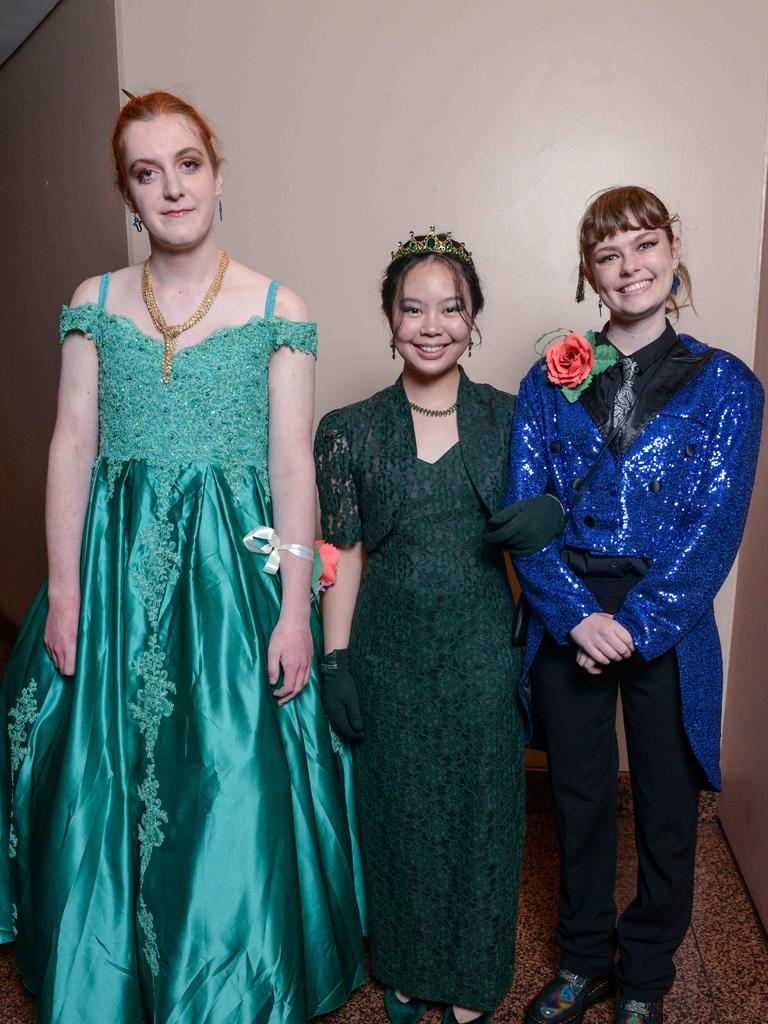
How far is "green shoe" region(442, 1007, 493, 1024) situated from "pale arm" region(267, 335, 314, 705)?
2.39 feet

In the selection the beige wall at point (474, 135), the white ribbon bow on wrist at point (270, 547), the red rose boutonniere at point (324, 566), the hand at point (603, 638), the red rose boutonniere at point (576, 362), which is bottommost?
the hand at point (603, 638)

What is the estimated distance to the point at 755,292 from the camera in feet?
7.89

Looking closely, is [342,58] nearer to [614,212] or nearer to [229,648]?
[614,212]

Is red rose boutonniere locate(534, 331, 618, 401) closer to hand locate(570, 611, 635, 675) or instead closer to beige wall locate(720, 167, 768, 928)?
hand locate(570, 611, 635, 675)

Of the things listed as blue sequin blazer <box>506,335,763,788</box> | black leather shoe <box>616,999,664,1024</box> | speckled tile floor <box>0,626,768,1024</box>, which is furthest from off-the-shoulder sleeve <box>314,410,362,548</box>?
black leather shoe <box>616,999,664,1024</box>

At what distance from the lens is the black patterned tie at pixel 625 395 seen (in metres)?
1.68

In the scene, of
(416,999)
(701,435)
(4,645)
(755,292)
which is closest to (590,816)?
(416,999)

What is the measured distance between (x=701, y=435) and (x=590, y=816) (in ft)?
2.51

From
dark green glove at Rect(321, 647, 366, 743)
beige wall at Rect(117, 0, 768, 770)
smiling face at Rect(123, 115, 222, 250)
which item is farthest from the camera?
beige wall at Rect(117, 0, 768, 770)

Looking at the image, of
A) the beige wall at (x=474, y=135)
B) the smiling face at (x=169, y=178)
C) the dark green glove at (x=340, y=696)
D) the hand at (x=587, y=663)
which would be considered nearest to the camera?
the smiling face at (x=169, y=178)

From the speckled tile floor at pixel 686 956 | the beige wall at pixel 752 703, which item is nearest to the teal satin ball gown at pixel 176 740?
the speckled tile floor at pixel 686 956

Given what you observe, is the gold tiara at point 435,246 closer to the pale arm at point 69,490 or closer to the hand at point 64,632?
the pale arm at point 69,490

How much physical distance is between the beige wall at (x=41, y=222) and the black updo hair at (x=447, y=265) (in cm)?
121

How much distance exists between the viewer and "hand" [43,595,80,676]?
1.70 m
